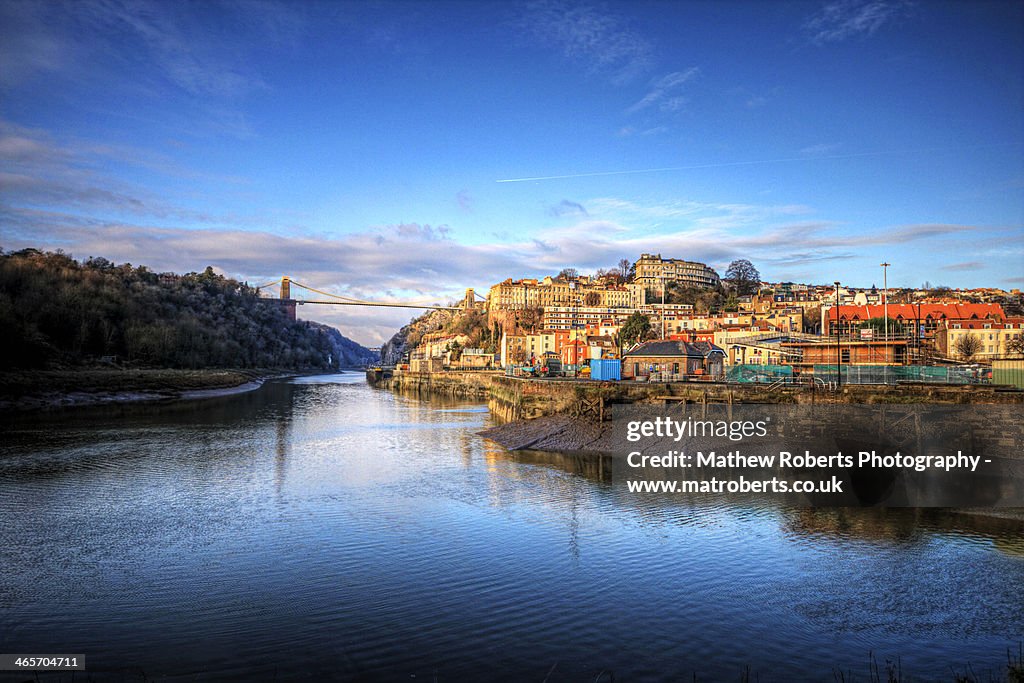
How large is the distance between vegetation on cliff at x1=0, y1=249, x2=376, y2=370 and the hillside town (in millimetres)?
36956

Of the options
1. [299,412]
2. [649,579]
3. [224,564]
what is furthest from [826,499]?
[299,412]

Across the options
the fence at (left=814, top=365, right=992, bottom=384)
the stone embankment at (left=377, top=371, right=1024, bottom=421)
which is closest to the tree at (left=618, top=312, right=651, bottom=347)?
the stone embankment at (left=377, top=371, right=1024, bottom=421)

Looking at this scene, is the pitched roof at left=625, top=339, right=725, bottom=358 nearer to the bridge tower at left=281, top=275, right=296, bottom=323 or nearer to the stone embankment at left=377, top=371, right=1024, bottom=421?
the stone embankment at left=377, top=371, right=1024, bottom=421

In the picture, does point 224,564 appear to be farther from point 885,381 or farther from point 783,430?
point 885,381

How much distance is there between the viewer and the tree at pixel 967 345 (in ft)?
193

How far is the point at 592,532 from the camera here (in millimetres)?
15016

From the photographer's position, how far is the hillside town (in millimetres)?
34781

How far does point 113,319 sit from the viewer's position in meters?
78.8

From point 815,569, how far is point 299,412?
4492 cm

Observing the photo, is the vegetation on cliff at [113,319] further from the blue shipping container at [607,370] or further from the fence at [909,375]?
the fence at [909,375]

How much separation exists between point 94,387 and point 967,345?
7894 cm

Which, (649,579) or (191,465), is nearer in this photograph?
(649,579)

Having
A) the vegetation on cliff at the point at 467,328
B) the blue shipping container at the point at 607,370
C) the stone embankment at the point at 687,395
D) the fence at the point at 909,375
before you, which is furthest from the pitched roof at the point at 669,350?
the vegetation on cliff at the point at 467,328

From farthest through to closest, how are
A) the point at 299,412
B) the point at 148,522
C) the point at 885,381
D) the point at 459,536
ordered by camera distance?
the point at 299,412, the point at 885,381, the point at 148,522, the point at 459,536
